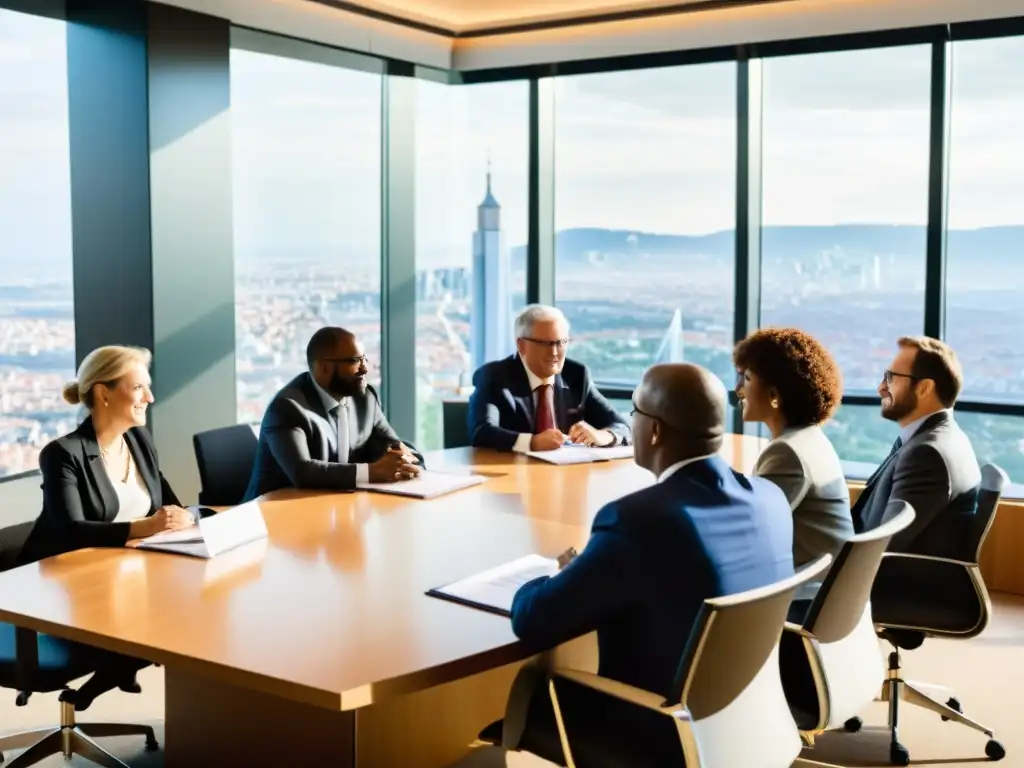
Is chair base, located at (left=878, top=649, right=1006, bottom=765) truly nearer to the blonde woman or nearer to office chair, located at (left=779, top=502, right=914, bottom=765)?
office chair, located at (left=779, top=502, right=914, bottom=765)

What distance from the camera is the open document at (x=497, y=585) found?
2869 millimetres

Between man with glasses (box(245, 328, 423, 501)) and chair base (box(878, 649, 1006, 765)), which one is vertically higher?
man with glasses (box(245, 328, 423, 501))

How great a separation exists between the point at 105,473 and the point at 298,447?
29.2 inches

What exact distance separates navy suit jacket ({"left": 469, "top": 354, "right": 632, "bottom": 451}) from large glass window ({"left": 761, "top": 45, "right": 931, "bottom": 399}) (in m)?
1.65

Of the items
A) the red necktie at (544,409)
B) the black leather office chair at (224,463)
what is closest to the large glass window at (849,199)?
the red necktie at (544,409)

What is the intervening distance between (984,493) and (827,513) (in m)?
0.72

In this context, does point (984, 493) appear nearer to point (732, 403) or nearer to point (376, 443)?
point (376, 443)

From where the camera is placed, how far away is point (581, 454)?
197 inches

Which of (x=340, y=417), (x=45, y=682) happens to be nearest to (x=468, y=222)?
(x=340, y=417)

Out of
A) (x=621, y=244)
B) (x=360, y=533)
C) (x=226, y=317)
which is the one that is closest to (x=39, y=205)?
(x=226, y=317)

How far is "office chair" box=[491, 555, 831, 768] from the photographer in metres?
2.40

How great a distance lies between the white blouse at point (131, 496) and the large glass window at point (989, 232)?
4.28 metres

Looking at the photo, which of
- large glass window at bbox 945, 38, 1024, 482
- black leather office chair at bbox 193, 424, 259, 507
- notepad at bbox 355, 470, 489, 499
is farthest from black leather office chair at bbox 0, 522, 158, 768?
large glass window at bbox 945, 38, 1024, 482

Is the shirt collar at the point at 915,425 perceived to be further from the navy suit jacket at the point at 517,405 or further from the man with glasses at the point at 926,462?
the navy suit jacket at the point at 517,405
